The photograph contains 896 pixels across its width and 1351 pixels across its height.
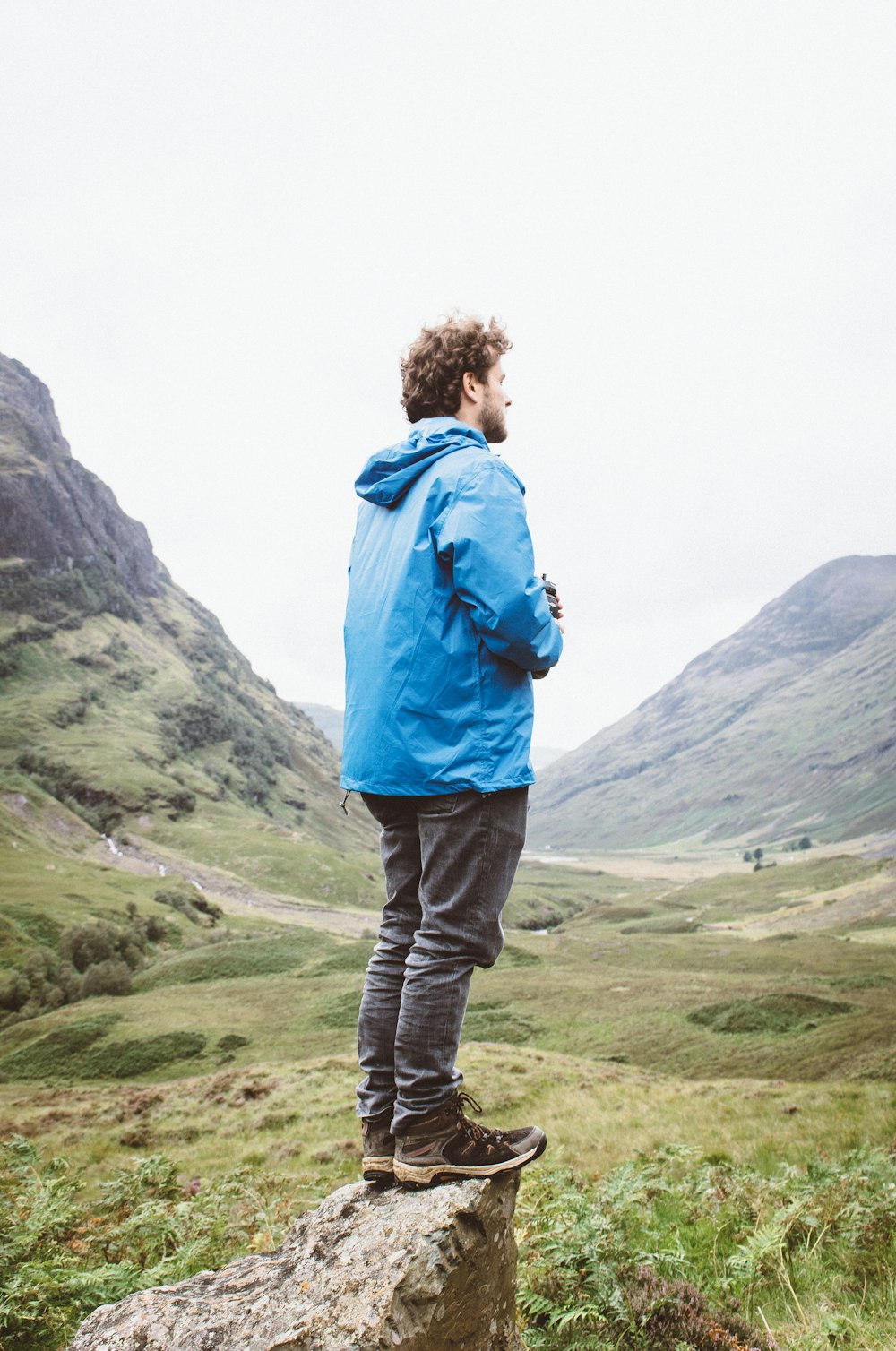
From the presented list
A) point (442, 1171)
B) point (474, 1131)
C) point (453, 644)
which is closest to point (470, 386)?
point (453, 644)

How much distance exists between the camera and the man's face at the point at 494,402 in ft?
15.1

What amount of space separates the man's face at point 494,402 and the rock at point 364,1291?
4.23 m

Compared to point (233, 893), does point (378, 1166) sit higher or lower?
higher

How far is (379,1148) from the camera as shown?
12.7 ft

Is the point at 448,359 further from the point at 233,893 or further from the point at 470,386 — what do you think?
the point at 233,893

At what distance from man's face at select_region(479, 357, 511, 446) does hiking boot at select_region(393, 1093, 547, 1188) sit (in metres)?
3.84

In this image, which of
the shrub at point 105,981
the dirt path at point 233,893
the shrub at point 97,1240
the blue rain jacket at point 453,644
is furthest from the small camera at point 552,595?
the dirt path at point 233,893

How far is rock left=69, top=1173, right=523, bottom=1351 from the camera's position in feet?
10.1

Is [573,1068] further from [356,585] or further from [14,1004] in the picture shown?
[14,1004]

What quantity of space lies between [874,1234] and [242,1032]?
36.7 meters

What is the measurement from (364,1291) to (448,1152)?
25.1 inches

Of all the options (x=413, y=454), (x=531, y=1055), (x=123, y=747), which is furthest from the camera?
(x=123, y=747)

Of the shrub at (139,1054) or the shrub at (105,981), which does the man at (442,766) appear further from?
the shrub at (105,981)

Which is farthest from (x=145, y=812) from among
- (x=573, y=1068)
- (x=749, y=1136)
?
(x=749, y=1136)
